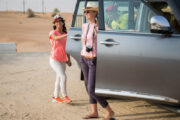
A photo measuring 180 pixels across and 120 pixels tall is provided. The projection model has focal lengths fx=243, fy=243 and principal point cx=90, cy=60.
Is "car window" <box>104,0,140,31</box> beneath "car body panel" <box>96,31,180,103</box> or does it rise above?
above

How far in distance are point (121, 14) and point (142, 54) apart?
86 cm

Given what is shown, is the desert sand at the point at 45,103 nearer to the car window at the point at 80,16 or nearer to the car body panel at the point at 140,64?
the car body panel at the point at 140,64

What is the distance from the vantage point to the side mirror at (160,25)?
9.35 ft

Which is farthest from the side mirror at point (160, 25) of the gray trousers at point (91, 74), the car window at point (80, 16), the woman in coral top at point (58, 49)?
the woman in coral top at point (58, 49)

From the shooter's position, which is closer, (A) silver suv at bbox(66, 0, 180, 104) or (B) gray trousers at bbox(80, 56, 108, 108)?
(A) silver suv at bbox(66, 0, 180, 104)

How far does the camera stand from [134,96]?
10.6ft

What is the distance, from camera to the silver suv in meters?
3.06

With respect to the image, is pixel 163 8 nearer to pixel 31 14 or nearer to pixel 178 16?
pixel 178 16

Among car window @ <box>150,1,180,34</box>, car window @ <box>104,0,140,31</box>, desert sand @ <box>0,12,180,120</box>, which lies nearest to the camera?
car window @ <box>150,1,180,34</box>

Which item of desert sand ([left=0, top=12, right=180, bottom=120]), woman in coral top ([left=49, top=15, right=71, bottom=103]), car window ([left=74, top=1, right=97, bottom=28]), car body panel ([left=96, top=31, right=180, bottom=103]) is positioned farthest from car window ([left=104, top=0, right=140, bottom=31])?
desert sand ([left=0, top=12, right=180, bottom=120])

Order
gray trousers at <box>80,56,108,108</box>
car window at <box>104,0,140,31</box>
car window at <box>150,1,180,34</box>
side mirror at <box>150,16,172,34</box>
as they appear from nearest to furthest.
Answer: side mirror at <box>150,16,172,34</box> → car window at <box>150,1,180,34</box> → gray trousers at <box>80,56,108,108</box> → car window at <box>104,0,140,31</box>

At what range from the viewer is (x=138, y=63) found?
3178 millimetres

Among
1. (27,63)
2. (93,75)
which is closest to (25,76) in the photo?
(27,63)

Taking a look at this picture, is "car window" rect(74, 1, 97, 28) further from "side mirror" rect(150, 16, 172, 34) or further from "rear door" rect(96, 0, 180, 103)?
"side mirror" rect(150, 16, 172, 34)
